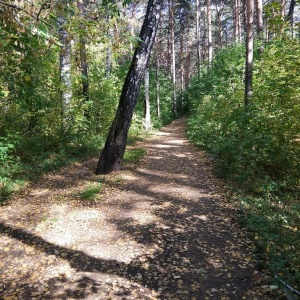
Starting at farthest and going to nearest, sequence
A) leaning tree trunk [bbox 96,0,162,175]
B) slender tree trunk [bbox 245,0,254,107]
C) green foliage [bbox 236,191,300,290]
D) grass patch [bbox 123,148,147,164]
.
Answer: grass patch [bbox 123,148,147,164] → slender tree trunk [bbox 245,0,254,107] → leaning tree trunk [bbox 96,0,162,175] → green foliage [bbox 236,191,300,290]

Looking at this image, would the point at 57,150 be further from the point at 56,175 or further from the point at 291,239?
the point at 291,239

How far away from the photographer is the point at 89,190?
21.5 feet

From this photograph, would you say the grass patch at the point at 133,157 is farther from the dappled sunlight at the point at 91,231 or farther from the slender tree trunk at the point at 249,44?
the slender tree trunk at the point at 249,44

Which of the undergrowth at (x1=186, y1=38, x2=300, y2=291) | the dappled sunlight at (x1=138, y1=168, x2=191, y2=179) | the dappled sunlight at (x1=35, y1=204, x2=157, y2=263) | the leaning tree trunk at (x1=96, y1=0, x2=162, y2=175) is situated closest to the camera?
the undergrowth at (x1=186, y1=38, x2=300, y2=291)

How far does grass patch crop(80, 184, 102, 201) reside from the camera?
6248 millimetres

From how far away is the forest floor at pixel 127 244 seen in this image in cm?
328

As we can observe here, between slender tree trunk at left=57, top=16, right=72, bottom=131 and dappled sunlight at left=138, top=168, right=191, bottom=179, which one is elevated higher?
slender tree trunk at left=57, top=16, right=72, bottom=131

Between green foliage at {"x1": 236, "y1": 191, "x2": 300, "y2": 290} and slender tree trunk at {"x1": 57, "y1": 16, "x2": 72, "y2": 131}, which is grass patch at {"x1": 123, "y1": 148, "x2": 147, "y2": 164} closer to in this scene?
slender tree trunk at {"x1": 57, "y1": 16, "x2": 72, "y2": 131}

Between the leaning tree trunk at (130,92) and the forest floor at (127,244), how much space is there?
722 millimetres

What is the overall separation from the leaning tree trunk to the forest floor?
2.37ft

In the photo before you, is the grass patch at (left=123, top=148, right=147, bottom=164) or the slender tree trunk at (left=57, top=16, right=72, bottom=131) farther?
the slender tree trunk at (left=57, top=16, right=72, bottom=131)

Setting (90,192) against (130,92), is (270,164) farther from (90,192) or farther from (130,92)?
(90,192)

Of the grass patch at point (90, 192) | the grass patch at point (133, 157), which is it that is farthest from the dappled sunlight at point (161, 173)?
the grass patch at point (90, 192)

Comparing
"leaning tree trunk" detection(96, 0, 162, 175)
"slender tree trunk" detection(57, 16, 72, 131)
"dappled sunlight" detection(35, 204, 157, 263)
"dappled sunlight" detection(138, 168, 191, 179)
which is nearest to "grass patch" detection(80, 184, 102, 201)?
"dappled sunlight" detection(35, 204, 157, 263)
